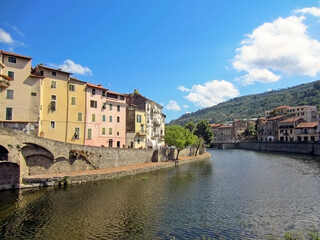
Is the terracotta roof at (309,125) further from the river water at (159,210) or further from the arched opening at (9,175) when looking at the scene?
the arched opening at (9,175)

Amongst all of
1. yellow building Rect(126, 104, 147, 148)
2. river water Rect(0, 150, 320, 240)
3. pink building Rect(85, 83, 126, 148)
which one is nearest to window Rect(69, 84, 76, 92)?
pink building Rect(85, 83, 126, 148)

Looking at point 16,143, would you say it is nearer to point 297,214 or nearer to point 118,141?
point 118,141

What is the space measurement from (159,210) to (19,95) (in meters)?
30.1

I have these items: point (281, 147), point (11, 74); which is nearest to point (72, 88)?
point (11, 74)

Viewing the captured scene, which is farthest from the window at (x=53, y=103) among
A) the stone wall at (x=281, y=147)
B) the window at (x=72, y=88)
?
the stone wall at (x=281, y=147)

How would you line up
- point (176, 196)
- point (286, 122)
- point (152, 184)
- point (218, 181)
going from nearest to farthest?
1. point (176, 196)
2. point (152, 184)
3. point (218, 181)
4. point (286, 122)

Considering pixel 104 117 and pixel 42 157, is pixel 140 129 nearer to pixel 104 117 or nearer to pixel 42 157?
pixel 104 117

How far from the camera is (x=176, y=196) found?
107ft

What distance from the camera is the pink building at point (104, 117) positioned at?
51344 millimetres

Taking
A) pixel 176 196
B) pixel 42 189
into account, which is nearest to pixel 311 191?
pixel 176 196

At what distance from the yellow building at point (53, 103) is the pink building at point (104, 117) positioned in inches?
198

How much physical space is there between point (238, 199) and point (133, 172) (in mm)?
22387

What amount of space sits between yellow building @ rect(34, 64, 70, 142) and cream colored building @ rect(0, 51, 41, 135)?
131 centimetres

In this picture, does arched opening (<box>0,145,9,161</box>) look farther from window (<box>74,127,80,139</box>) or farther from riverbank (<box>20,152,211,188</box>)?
window (<box>74,127,80,139</box>)
